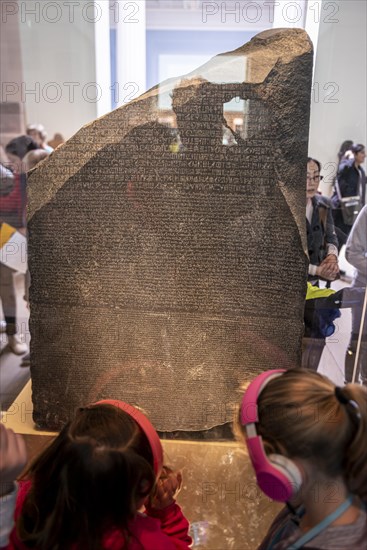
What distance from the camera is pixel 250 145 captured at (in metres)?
1.80

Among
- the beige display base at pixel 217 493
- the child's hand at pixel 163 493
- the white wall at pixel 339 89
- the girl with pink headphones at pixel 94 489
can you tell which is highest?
the white wall at pixel 339 89

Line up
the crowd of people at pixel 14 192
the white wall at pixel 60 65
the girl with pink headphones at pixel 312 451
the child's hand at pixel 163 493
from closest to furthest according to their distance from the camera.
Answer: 1. the girl with pink headphones at pixel 312 451
2. the child's hand at pixel 163 493
3. the crowd of people at pixel 14 192
4. the white wall at pixel 60 65

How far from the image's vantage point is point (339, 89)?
3289mm

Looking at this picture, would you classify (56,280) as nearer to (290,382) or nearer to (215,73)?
(215,73)

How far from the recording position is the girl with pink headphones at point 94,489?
1.00 meters

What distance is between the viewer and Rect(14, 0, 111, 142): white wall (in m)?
3.38

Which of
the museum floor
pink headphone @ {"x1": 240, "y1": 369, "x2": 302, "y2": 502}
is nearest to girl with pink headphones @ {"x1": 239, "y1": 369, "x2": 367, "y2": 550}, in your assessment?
pink headphone @ {"x1": 240, "y1": 369, "x2": 302, "y2": 502}

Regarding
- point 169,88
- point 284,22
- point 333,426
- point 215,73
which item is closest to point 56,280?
point 169,88

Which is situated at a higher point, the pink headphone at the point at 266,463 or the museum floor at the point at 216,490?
the pink headphone at the point at 266,463

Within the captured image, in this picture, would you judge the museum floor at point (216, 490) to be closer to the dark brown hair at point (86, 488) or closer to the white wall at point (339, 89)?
the dark brown hair at point (86, 488)

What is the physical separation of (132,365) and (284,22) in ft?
6.91

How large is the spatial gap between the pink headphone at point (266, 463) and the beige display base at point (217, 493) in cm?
82

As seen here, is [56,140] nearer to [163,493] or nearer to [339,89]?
[339,89]

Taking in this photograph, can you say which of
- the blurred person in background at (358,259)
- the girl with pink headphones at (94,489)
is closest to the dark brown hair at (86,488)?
the girl with pink headphones at (94,489)
